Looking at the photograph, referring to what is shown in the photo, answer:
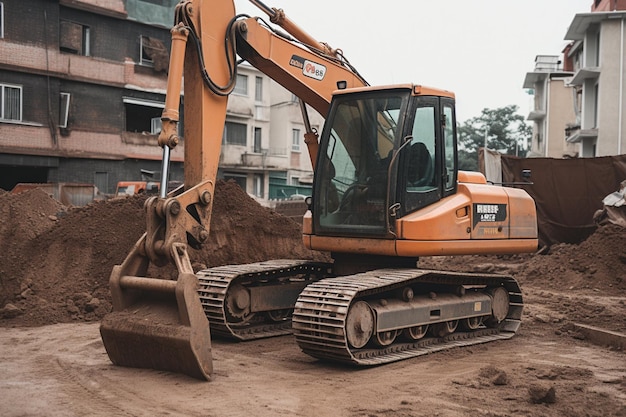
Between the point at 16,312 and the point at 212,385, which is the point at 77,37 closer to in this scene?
the point at 16,312

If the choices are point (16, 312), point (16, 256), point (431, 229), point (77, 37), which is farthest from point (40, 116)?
point (431, 229)

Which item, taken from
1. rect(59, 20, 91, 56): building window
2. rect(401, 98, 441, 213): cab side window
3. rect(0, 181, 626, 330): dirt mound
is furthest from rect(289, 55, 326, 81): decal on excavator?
rect(59, 20, 91, 56): building window

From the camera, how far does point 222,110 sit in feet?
23.2

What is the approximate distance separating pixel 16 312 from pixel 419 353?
5.58 m

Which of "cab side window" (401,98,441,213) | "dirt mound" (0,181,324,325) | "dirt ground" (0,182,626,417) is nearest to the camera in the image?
"dirt ground" (0,182,626,417)

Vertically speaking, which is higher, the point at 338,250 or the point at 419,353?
the point at 338,250

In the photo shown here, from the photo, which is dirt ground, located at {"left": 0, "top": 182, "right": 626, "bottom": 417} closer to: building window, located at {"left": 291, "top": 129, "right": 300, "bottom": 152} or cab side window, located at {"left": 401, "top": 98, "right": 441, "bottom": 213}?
cab side window, located at {"left": 401, "top": 98, "right": 441, "bottom": 213}

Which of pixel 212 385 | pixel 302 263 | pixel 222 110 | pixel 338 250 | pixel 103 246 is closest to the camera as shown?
pixel 212 385

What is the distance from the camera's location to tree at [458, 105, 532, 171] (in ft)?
211

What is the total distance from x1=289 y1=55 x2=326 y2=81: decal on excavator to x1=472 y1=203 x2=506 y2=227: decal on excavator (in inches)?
91.5

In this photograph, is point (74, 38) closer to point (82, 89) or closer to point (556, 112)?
point (82, 89)

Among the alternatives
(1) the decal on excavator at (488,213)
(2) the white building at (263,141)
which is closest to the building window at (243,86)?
(2) the white building at (263,141)

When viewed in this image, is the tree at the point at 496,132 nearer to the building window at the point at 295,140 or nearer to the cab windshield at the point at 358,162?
the building window at the point at 295,140

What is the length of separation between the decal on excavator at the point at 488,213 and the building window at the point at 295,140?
35.0 m
